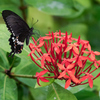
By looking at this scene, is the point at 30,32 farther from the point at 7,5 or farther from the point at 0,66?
the point at 7,5

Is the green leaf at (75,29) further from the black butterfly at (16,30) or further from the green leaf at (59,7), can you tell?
the black butterfly at (16,30)

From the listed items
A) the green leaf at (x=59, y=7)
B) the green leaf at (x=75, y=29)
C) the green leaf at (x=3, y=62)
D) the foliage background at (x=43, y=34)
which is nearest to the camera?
the foliage background at (x=43, y=34)

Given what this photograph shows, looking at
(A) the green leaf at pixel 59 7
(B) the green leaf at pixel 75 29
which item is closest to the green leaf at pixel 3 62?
(A) the green leaf at pixel 59 7

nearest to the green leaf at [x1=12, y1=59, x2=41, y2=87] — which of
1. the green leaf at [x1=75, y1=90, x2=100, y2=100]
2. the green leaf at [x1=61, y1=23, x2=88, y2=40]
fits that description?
the green leaf at [x1=75, y1=90, x2=100, y2=100]

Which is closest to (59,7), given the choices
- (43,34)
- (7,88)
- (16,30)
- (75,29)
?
(43,34)

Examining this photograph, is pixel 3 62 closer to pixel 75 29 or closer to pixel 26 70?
pixel 26 70

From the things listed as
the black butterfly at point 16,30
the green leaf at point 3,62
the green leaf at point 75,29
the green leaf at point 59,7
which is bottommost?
the green leaf at point 75,29

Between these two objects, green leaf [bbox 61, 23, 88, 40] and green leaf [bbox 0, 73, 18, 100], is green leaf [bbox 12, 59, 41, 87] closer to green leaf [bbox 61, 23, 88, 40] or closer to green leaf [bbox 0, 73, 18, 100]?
green leaf [bbox 0, 73, 18, 100]
